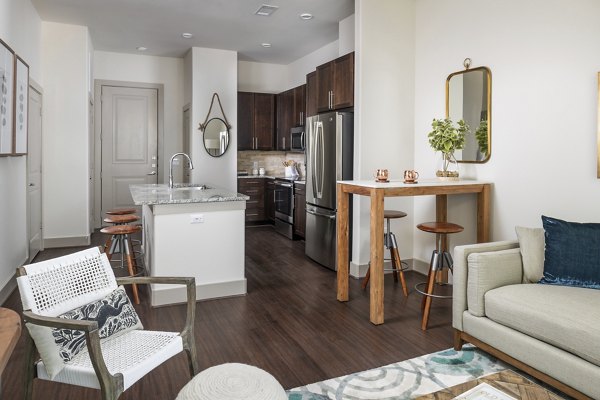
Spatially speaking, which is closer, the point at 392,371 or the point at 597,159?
the point at 392,371

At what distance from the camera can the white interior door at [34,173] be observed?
4.77m

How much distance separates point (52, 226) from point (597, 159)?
599 centimetres

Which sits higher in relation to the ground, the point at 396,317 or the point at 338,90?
the point at 338,90

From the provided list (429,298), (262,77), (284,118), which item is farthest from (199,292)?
(262,77)

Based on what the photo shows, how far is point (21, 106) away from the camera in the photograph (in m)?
4.02

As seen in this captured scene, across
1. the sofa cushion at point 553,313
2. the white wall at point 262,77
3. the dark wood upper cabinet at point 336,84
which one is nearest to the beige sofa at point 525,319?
the sofa cushion at point 553,313

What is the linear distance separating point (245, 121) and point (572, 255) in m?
5.73

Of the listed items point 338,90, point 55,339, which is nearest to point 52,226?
point 338,90

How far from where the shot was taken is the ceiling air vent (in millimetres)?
4840

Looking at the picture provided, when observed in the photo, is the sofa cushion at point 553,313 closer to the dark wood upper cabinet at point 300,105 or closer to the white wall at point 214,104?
the dark wood upper cabinet at point 300,105

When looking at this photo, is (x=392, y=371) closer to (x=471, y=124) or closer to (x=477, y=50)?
(x=471, y=124)

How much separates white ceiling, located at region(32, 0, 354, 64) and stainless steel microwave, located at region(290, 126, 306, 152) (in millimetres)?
1266

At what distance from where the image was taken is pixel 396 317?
332 centimetres

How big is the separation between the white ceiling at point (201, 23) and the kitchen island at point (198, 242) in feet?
7.87
